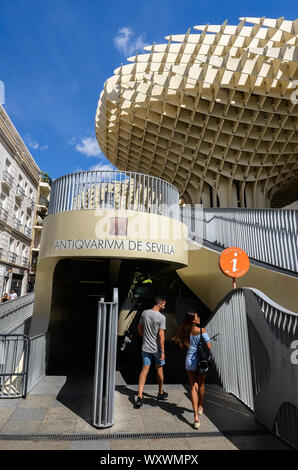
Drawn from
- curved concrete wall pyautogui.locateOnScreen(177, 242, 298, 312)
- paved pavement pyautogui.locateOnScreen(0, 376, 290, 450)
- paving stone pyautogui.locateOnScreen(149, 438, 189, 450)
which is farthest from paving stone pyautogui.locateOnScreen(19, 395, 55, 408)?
curved concrete wall pyautogui.locateOnScreen(177, 242, 298, 312)

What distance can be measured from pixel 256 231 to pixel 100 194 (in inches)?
166

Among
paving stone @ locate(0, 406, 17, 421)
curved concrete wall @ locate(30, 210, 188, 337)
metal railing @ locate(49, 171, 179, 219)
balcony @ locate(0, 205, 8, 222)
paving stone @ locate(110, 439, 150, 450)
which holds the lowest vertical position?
paving stone @ locate(110, 439, 150, 450)

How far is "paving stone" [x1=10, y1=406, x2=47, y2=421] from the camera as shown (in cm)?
413

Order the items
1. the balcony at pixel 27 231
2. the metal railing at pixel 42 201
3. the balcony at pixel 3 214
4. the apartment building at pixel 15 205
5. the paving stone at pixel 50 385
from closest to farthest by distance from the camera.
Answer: the paving stone at pixel 50 385, the balcony at pixel 3 214, the apartment building at pixel 15 205, the balcony at pixel 27 231, the metal railing at pixel 42 201

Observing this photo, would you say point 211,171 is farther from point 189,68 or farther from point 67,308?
point 67,308

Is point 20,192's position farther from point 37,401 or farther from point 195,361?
point 195,361

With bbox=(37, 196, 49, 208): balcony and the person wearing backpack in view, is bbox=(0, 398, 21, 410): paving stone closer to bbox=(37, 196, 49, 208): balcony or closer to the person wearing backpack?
the person wearing backpack

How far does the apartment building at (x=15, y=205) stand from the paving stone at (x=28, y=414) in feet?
71.8

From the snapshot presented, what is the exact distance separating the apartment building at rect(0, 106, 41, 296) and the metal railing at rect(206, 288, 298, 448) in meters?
23.0

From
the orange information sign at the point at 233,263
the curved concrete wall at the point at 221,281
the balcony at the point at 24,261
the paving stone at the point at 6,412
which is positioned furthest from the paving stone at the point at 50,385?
the balcony at the point at 24,261

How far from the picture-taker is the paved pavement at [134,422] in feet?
11.3

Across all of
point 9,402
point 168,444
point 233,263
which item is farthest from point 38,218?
point 168,444

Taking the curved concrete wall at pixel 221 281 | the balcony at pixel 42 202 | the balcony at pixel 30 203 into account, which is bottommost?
the curved concrete wall at pixel 221 281

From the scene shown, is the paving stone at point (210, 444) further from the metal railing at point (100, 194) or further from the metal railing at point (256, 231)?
the metal railing at point (100, 194)
